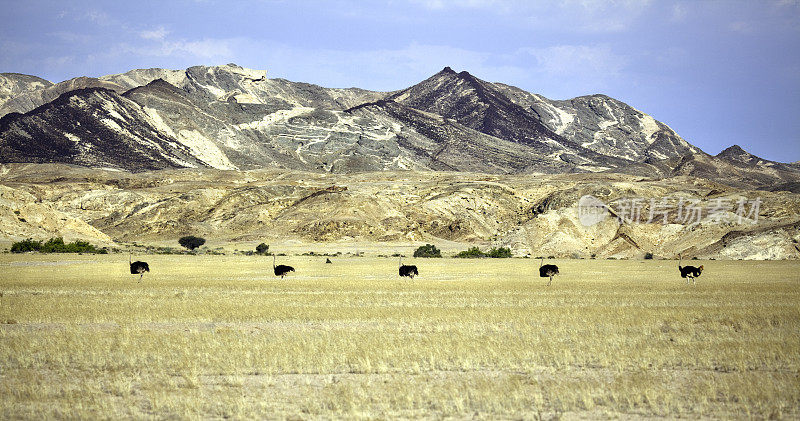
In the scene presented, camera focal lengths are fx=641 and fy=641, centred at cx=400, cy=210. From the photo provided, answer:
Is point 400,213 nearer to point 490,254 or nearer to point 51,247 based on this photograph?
point 490,254

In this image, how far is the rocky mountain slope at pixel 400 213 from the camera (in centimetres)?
7688

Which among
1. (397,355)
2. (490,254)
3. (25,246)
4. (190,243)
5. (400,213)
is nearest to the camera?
(397,355)

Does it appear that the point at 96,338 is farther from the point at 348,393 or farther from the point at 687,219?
the point at 687,219

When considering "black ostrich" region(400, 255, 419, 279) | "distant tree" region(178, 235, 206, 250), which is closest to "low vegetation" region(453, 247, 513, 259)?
"black ostrich" region(400, 255, 419, 279)

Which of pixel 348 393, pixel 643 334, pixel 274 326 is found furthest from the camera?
pixel 274 326

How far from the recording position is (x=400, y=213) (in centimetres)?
11044

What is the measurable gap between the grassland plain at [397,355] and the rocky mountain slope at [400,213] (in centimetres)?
5288

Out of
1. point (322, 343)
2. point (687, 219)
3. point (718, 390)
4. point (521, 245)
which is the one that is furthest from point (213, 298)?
point (687, 219)

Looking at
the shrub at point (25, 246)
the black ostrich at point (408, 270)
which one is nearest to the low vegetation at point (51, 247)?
the shrub at point (25, 246)

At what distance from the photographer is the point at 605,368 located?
13.3m

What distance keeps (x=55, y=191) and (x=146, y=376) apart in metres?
137

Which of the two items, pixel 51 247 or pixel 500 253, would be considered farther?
pixel 500 253

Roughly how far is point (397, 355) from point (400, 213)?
96.0 meters

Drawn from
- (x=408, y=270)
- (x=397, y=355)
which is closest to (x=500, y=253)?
(x=408, y=270)
